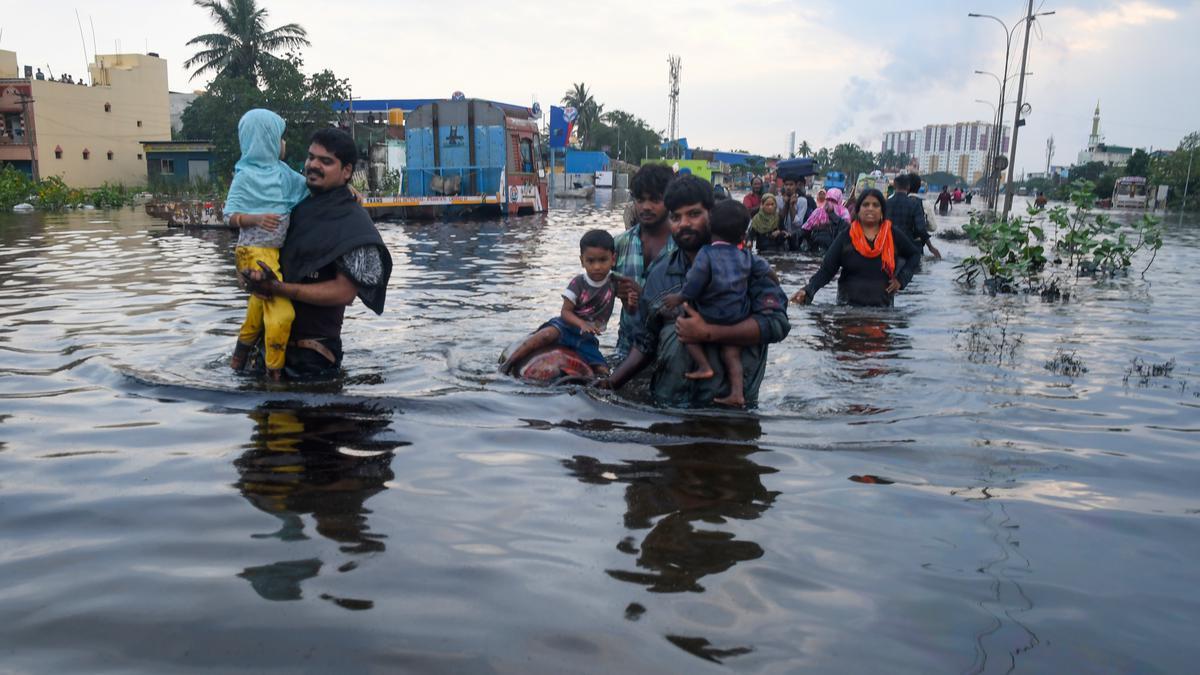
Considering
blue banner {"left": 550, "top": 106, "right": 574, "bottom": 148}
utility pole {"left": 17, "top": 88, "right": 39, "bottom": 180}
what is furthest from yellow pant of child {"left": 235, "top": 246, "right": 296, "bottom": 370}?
blue banner {"left": 550, "top": 106, "right": 574, "bottom": 148}

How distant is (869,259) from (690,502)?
5528 mm

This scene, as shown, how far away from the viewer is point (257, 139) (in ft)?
16.3

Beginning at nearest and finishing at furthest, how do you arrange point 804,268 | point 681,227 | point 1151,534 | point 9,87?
1. point 1151,534
2. point 681,227
3. point 804,268
4. point 9,87

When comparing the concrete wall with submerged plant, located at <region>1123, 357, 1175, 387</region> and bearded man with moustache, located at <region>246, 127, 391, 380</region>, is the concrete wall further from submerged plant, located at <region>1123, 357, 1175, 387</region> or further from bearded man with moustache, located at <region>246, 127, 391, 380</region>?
submerged plant, located at <region>1123, 357, 1175, 387</region>

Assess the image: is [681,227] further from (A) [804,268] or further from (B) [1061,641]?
(A) [804,268]

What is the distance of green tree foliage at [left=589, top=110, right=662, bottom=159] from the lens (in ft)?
336

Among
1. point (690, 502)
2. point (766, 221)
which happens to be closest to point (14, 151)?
point (766, 221)

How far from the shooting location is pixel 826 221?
54.1 feet

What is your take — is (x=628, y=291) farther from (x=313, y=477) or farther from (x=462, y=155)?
(x=462, y=155)

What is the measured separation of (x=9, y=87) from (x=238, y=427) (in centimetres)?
4893

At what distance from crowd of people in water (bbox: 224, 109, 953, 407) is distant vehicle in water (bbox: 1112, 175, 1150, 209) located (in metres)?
59.5

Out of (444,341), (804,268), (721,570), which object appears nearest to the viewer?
(721,570)

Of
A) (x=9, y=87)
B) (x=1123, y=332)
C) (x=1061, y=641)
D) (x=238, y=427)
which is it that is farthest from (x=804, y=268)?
(x=9, y=87)

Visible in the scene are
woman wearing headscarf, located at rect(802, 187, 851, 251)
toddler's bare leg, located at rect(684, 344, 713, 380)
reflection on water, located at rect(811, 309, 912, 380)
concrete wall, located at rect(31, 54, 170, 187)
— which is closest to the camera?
toddler's bare leg, located at rect(684, 344, 713, 380)
